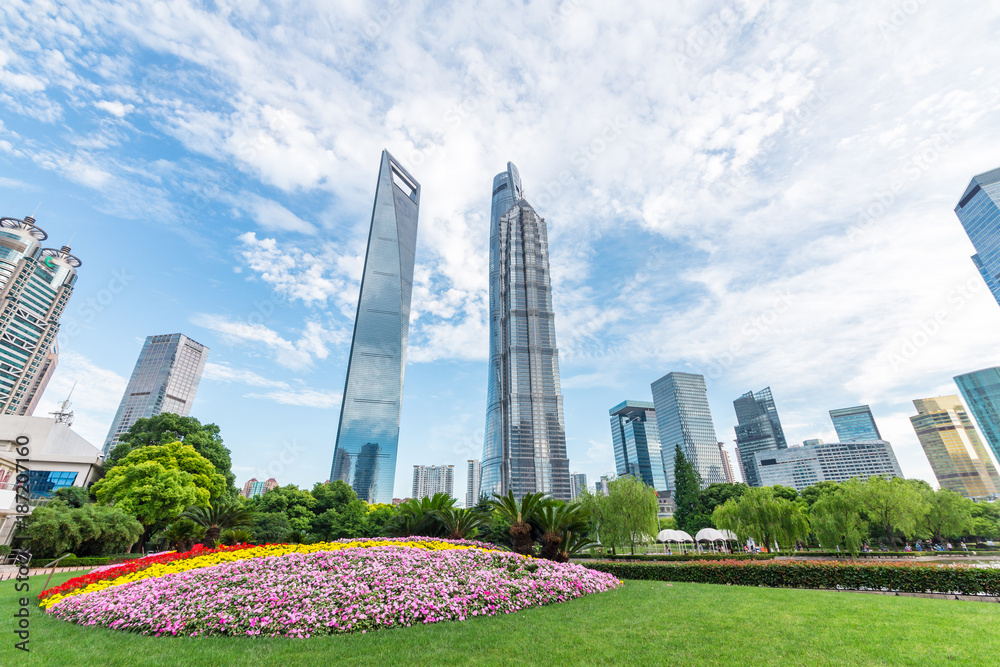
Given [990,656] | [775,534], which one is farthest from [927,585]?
[775,534]

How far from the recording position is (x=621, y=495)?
34.8m

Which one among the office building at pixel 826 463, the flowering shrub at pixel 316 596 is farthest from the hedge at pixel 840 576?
the office building at pixel 826 463

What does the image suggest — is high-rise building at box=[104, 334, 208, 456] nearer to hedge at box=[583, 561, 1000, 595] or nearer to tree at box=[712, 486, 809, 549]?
tree at box=[712, 486, 809, 549]

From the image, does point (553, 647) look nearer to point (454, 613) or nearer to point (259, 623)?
point (454, 613)

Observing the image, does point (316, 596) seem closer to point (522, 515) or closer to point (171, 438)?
point (522, 515)

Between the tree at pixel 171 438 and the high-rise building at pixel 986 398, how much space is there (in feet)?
747

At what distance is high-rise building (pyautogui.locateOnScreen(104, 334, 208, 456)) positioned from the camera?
6895 inches

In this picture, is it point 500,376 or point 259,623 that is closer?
point 259,623

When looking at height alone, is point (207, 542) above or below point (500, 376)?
below

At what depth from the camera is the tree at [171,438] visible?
42.5m

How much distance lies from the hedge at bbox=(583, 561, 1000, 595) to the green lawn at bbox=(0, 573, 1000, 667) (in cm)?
301

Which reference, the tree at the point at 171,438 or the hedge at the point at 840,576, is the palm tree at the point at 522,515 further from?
the tree at the point at 171,438

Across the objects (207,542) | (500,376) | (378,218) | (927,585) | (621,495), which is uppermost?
(378,218)

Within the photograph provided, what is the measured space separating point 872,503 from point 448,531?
116 ft
